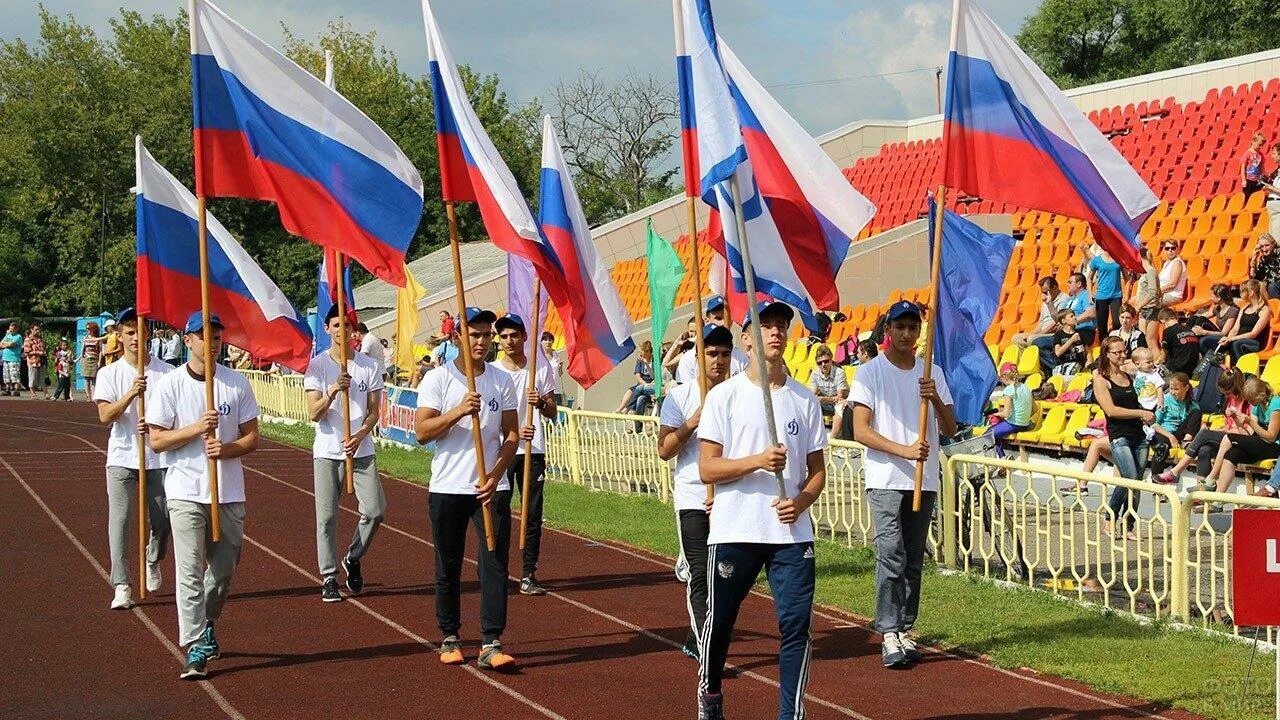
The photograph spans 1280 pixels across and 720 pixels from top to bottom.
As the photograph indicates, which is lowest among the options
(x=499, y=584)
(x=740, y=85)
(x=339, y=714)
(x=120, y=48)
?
(x=339, y=714)

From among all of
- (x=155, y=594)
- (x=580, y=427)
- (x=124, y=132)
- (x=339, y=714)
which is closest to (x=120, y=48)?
(x=124, y=132)

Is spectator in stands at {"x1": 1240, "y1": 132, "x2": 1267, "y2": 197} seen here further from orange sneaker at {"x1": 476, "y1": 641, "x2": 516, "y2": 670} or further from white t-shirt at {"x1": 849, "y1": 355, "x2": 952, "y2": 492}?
orange sneaker at {"x1": 476, "y1": 641, "x2": 516, "y2": 670}

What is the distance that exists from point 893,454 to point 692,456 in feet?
3.69

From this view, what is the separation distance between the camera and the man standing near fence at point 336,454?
10844 millimetres

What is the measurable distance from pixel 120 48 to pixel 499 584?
192 ft

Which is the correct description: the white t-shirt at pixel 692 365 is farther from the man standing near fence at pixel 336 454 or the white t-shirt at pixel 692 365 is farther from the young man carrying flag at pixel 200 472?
the young man carrying flag at pixel 200 472

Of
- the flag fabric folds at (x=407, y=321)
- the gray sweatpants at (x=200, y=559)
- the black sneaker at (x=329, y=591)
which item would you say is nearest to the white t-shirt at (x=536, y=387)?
the black sneaker at (x=329, y=591)

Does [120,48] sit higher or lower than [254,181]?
higher

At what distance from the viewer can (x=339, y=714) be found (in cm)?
770

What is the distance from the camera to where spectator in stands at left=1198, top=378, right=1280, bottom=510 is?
42.0ft

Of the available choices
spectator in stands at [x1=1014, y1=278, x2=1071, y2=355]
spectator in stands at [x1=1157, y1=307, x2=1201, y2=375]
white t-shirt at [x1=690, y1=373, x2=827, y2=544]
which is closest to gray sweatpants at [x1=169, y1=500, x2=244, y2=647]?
white t-shirt at [x1=690, y1=373, x2=827, y2=544]

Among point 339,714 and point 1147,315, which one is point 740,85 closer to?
point 339,714

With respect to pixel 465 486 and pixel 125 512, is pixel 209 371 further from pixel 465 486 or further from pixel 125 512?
pixel 125 512

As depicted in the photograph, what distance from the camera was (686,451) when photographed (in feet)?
28.7
